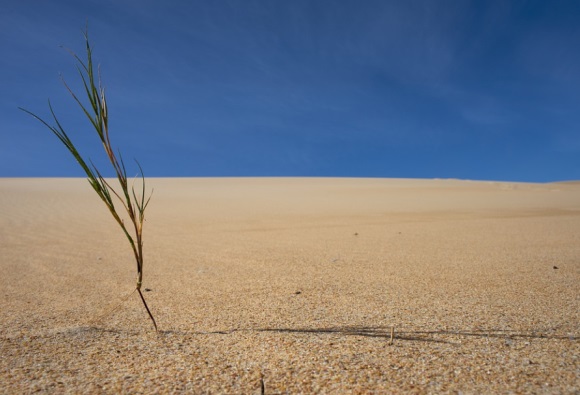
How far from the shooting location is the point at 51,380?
1.11m

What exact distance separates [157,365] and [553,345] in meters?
1.40

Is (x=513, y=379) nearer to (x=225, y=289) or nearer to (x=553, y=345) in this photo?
(x=553, y=345)

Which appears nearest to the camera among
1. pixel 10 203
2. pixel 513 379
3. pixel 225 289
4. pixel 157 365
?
pixel 513 379

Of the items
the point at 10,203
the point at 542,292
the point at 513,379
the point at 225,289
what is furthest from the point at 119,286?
the point at 10,203

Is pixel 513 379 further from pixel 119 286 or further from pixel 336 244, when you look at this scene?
pixel 336 244

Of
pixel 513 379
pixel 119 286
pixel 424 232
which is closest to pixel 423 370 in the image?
pixel 513 379

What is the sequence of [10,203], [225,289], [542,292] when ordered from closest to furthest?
1. [542,292]
2. [225,289]
3. [10,203]

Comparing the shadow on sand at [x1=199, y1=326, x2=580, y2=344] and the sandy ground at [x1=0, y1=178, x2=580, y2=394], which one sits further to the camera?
the shadow on sand at [x1=199, y1=326, x2=580, y2=344]

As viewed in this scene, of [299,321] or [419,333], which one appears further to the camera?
[299,321]

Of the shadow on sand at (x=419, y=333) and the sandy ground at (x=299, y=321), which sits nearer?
the sandy ground at (x=299, y=321)

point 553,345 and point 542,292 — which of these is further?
point 542,292

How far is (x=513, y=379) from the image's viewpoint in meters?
1.08

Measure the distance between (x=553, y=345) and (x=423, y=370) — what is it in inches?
22.8

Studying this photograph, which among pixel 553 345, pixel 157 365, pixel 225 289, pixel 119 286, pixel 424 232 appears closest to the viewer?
pixel 157 365
